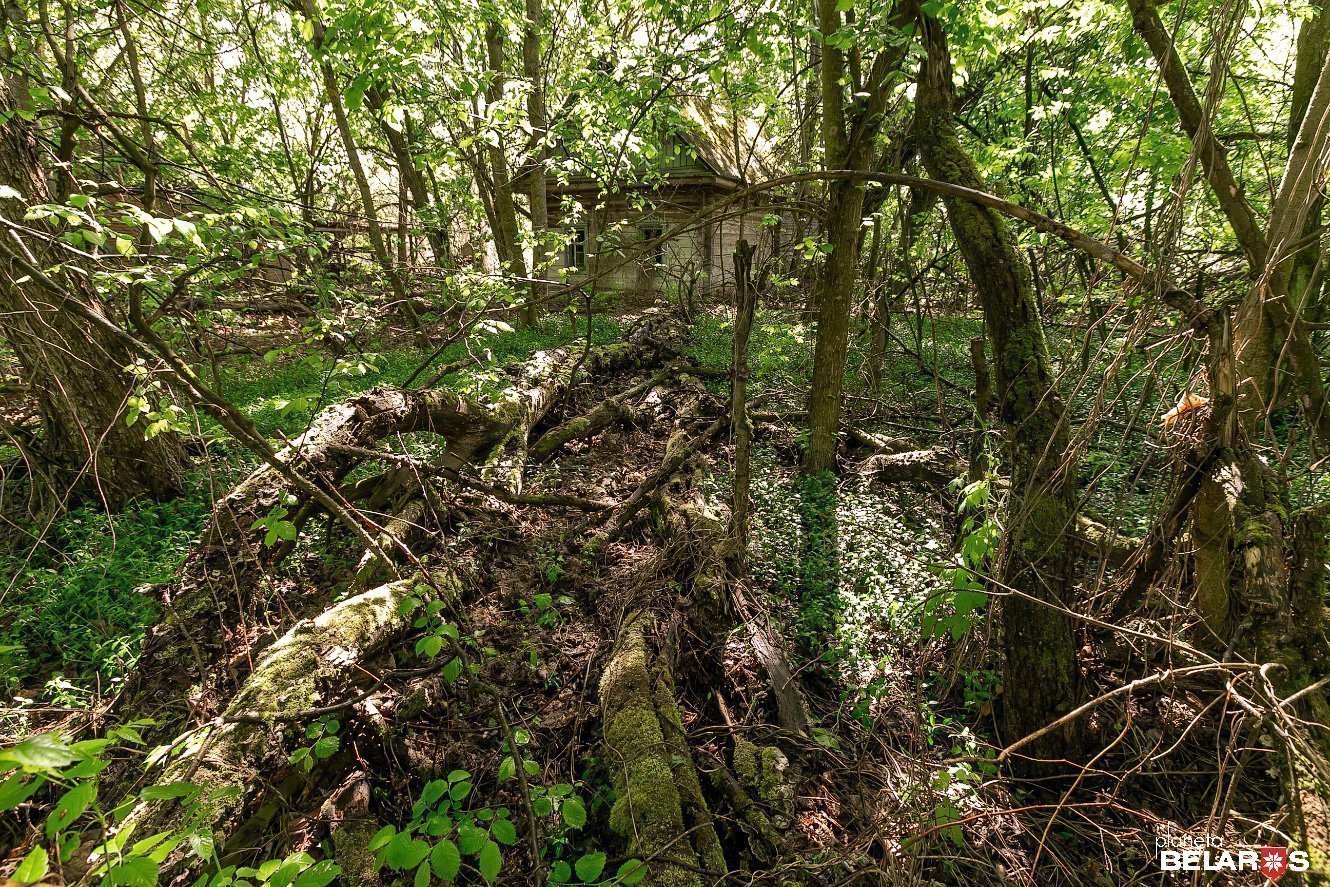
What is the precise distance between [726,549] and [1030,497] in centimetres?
190

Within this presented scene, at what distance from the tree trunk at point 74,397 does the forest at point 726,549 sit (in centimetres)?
3

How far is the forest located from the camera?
80.0 inches

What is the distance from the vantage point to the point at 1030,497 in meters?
2.54

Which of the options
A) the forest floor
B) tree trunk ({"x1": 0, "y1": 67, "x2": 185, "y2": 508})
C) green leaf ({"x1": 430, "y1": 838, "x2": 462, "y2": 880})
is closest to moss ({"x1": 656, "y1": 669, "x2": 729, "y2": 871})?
the forest floor

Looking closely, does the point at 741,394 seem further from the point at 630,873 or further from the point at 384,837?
the point at 384,837

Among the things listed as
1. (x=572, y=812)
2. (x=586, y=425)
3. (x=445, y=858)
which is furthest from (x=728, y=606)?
(x=586, y=425)

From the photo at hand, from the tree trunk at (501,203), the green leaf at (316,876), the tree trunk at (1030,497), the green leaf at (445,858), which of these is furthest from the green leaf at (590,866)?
the tree trunk at (501,203)

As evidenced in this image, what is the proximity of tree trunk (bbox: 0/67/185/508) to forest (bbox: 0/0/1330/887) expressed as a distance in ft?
0.11

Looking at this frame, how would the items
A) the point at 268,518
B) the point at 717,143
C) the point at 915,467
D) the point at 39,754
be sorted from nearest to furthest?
1. the point at 39,754
2. the point at 268,518
3. the point at 915,467
4. the point at 717,143

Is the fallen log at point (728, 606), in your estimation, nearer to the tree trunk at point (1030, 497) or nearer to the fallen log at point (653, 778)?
the fallen log at point (653, 778)

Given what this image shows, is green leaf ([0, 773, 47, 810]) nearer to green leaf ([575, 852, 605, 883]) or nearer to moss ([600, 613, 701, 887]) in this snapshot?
green leaf ([575, 852, 605, 883])

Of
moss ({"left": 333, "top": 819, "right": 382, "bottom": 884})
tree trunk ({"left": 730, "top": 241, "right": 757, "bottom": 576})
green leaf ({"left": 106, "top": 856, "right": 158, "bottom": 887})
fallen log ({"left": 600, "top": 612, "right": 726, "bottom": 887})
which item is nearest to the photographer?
green leaf ({"left": 106, "top": 856, "right": 158, "bottom": 887})

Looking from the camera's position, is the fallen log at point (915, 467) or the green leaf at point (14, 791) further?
the fallen log at point (915, 467)

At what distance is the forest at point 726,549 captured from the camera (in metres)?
2.03
